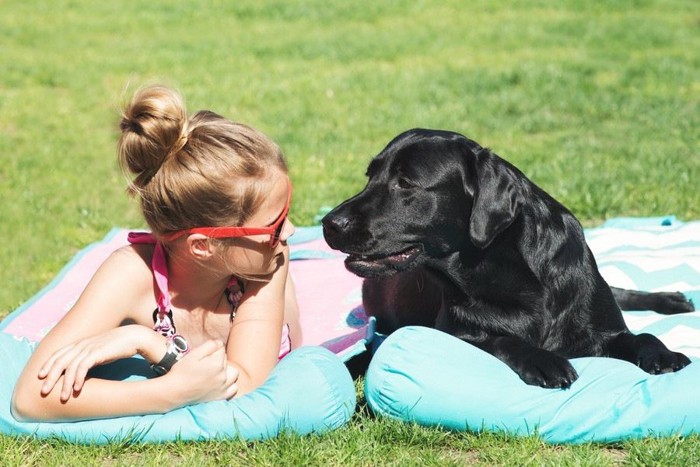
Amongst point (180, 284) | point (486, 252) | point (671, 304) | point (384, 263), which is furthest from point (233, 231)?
point (671, 304)

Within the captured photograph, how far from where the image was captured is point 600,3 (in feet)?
52.2

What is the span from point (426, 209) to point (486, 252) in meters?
0.35

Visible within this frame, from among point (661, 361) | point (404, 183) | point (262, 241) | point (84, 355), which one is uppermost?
point (404, 183)

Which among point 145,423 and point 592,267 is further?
point 592,267

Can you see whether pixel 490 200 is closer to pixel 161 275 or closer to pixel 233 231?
pixel 233 231

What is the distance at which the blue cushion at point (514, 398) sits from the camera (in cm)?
373

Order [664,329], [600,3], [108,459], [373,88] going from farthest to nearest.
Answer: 1. [600,3]
2. [373,88]
3. [664,329]
4. [108,459]

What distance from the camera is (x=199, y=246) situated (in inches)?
167

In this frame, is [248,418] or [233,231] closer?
[248,418]

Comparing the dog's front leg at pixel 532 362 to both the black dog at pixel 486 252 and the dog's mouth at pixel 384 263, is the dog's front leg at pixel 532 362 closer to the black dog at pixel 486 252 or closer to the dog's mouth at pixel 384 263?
the black dog at pixel 486 252

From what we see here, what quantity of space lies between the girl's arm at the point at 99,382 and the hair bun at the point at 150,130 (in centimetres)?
66

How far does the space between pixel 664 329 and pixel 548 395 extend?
1347 millimetres

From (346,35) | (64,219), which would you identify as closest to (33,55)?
(346,35)

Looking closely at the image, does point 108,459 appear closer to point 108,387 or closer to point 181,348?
point 108,387
